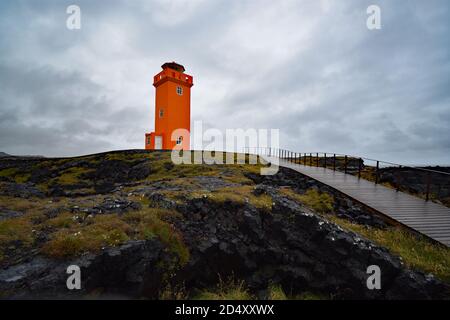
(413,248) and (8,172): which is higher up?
(8,172)

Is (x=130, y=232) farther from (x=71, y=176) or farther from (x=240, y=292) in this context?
(x=71, y=176)

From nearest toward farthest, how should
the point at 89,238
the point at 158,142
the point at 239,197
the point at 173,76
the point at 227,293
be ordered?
the point at 89,238 < the point at 227,293 < the point at 239,197 < the point at 158,142 < the point at 173,76

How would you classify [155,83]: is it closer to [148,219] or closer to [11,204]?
[11,204]

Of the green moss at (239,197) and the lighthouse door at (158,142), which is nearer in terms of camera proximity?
the green moss at (239,197)

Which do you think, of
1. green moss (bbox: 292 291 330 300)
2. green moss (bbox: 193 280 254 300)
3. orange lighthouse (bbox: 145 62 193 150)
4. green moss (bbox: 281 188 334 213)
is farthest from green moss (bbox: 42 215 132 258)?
orange lighthouse (bbox: 145 62 193 150)

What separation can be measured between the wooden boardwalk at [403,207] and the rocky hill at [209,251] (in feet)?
1.90

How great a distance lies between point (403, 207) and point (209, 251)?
32.8 feet

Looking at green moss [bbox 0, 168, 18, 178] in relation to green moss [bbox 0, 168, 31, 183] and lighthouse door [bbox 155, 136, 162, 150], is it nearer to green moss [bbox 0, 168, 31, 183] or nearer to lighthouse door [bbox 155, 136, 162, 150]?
green moss [bbox 0, 168, 31, 183]

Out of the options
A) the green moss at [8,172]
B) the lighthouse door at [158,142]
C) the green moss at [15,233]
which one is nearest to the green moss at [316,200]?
the green moss at [15,233]

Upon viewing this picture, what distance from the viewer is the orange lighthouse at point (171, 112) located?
111 ft

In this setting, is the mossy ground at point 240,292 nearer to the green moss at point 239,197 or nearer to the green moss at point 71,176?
the green moss at point 239,197

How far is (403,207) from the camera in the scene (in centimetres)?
1143

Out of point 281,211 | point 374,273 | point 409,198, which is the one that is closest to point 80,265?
point 281,211

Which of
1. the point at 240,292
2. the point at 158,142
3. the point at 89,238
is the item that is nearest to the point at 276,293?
the point at 240,292
